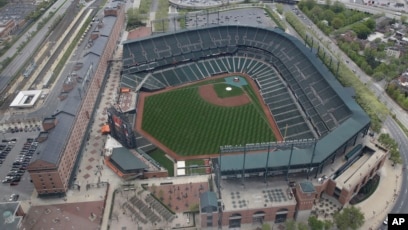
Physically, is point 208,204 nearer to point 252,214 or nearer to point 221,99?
point 252,214

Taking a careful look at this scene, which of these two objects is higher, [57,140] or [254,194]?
[57,140]

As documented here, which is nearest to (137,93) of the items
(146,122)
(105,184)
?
(146,122)

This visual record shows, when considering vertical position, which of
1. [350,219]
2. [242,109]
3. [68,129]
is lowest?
[242,109]

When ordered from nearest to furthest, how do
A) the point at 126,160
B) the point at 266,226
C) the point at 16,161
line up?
the point at 266,226 < the point at 126,160 < the point at 16,161

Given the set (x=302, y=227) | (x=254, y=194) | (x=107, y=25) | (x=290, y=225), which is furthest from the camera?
(x=107, y=25)

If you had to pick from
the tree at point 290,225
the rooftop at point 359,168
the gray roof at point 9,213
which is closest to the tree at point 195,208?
the tree at point 290,225

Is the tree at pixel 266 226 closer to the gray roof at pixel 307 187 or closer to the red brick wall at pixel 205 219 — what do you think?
the red brick wall at pixel 205 219

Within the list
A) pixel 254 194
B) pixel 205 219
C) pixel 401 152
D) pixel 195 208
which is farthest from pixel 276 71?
pixel 205 219
